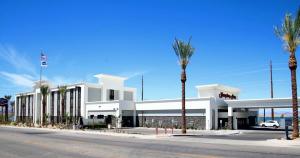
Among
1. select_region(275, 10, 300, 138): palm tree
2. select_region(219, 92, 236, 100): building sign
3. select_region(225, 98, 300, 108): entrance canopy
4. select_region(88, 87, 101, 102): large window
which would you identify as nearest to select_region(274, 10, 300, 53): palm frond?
select_region(275, 10, 300, 138): palm tree

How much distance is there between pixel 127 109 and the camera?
226ft

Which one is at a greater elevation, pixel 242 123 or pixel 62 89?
pixel 62 89

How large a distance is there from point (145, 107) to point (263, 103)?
2169cm

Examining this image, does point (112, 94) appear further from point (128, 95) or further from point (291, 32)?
point (291, 32)

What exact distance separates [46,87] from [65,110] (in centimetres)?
681

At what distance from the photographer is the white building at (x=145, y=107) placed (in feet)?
187

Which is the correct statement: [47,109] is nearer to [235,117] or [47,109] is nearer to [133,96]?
[133,96]

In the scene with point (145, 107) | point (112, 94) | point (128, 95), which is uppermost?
point (112, 94)

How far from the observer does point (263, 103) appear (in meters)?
53.5

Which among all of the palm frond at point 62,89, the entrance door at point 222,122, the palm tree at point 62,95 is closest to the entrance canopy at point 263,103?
the entrance door at point 222,122

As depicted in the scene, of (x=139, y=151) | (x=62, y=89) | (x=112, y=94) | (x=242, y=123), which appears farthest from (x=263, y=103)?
(x=62, y=89)

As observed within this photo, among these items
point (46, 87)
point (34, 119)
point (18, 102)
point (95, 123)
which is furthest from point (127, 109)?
point (18, 102)

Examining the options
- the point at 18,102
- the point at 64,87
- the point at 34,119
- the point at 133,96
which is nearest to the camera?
the point at 64,87

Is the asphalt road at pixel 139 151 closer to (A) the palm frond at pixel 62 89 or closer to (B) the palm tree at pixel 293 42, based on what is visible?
(B) the palm tree at pixel 293 42
